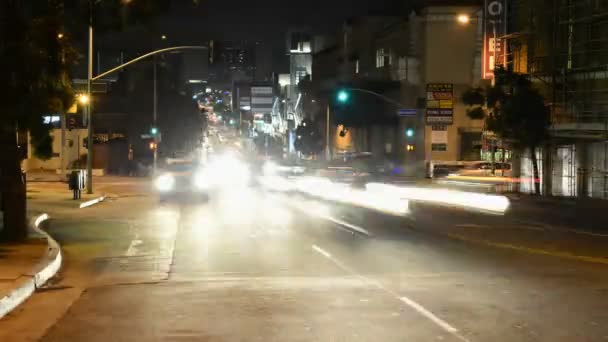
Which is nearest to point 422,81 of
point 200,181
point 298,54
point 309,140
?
point 200,181

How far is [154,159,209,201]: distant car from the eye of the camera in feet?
132

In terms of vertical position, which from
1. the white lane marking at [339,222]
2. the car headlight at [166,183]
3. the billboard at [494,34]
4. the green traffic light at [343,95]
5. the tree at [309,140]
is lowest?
the white lane marking at [339,222]

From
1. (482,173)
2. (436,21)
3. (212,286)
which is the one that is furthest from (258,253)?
(436,21)

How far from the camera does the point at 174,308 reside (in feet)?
38.6

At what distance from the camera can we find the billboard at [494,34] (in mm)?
48594

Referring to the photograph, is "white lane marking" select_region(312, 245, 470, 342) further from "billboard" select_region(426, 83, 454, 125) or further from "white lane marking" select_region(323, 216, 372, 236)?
"billboard" select_region(426, 83, 454, 125)

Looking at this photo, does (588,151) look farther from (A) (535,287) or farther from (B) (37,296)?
(B) (37,296)

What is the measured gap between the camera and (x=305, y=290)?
525 inches

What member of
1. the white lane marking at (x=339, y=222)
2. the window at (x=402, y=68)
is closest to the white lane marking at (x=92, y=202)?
the white lane marking at (x=339, y=222)

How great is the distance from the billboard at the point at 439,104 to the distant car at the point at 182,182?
19.1 metres

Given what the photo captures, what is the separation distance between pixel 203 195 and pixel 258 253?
72.9 ft

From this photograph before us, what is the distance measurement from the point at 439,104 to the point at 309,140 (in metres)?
55.4

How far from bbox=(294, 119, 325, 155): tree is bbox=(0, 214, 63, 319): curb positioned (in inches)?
3638

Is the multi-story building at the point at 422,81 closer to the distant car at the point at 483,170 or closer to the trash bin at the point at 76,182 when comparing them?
the distant car at the point at 483,170
